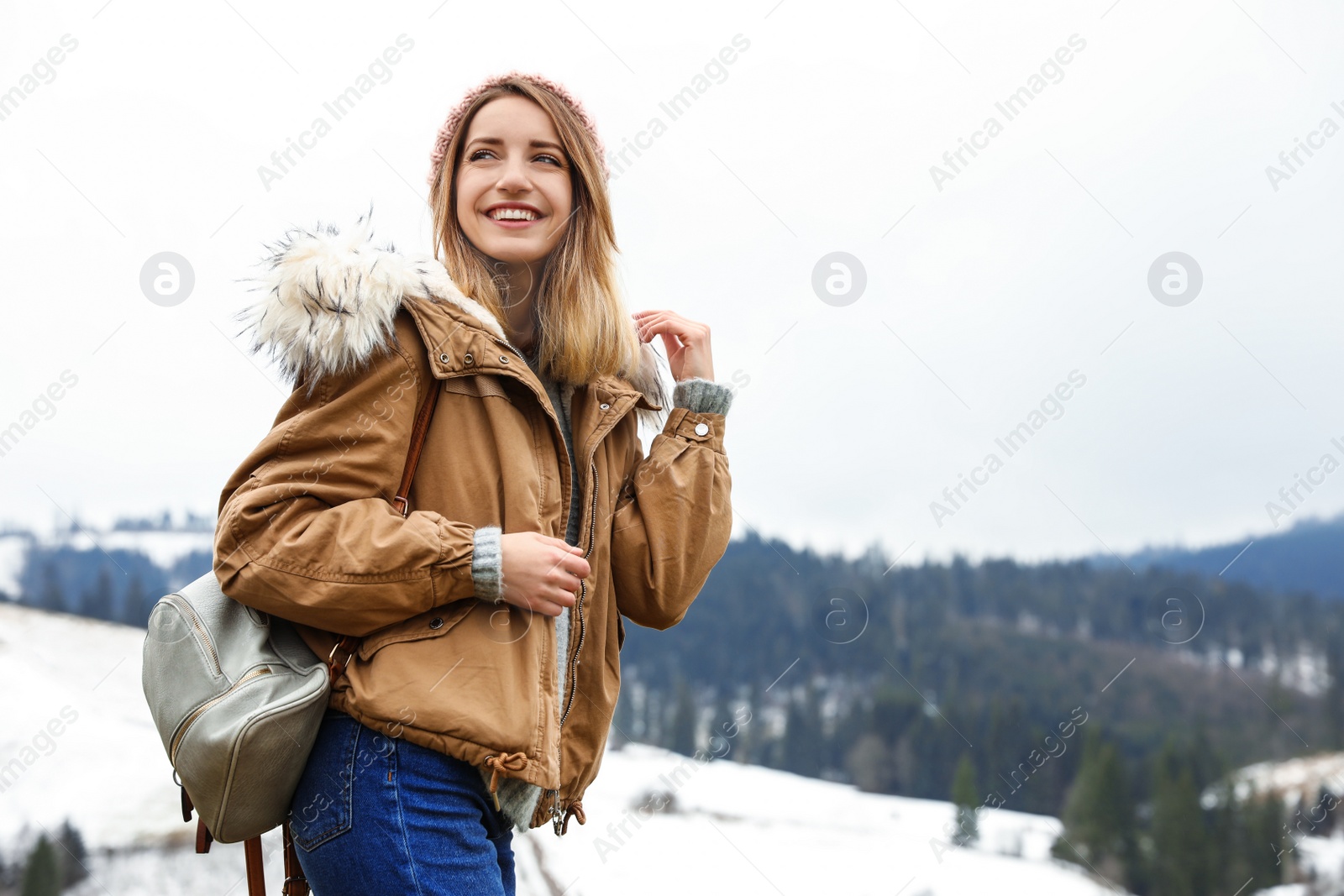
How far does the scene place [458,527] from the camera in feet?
5.25

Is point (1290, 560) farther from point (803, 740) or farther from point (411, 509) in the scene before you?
point (411, 509)

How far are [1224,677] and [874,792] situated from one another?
112 feet

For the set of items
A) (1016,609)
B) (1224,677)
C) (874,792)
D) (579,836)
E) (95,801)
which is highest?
(1224,677)

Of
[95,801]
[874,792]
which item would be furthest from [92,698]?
[874,792]

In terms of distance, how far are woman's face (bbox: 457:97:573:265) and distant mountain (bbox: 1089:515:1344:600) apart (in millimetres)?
116569

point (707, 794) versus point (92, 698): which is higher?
point (92, 698)

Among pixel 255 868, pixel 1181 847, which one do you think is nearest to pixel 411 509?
pixel 255 868

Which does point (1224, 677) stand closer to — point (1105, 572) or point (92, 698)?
point (1105, 572)

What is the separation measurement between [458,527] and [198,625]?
389mm

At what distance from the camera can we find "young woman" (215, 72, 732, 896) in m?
1.52

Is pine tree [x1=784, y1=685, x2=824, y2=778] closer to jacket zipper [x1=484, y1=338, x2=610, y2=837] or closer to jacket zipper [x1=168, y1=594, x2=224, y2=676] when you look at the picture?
jacket zipper [x1=484, y1=338, x2=610, y2=837]

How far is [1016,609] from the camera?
9044cm

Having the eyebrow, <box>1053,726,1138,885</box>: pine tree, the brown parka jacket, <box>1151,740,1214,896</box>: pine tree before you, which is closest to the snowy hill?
the brown parka jacket

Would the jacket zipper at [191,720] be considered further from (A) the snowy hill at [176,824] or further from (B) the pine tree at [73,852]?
(B) the pine tree at [73,852]
